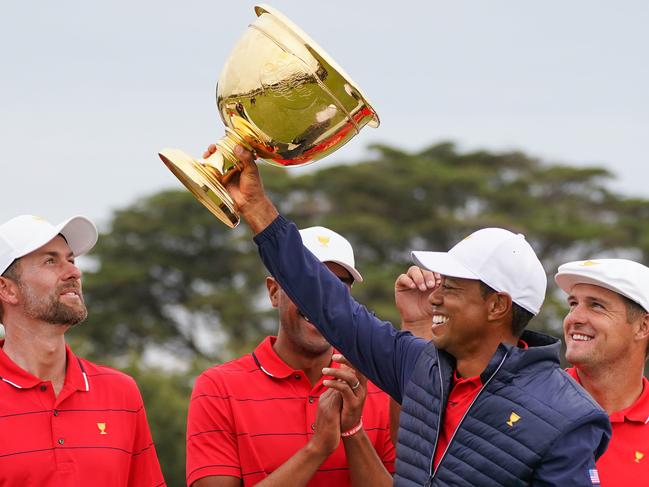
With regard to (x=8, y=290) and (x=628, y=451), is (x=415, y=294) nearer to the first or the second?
(x=628, y=451)

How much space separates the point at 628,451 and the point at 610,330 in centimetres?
49

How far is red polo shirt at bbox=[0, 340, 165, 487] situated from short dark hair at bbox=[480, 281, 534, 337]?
4.57 feet

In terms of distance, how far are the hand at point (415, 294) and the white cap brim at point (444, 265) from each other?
0.62 m

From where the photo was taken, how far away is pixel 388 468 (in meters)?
5.11

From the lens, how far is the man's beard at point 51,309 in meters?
4.95

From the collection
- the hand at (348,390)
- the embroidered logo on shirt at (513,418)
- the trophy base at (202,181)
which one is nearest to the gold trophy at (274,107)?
the trophy base at (202,181)

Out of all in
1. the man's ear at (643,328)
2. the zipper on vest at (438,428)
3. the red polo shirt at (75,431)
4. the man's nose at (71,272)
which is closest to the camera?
the zipper on vest at (438,428)

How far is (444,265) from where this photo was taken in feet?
14.8

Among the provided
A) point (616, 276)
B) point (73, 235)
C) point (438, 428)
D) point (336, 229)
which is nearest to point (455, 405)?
point (438, 428)

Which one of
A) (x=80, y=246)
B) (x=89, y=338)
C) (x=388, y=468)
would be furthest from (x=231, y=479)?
(x=89, y=338)

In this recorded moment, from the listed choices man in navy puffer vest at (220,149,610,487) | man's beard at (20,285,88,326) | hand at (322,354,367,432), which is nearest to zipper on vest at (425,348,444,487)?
man in navy puffer vest at (220,149,610,487)

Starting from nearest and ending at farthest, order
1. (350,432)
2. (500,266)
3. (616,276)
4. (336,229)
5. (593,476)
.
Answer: (593,476) < (500,266) < (350,432) < (616,276) < (336,229)

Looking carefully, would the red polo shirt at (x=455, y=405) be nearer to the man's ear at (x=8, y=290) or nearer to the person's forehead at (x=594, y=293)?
the person's forehead at (x=594, y=293)

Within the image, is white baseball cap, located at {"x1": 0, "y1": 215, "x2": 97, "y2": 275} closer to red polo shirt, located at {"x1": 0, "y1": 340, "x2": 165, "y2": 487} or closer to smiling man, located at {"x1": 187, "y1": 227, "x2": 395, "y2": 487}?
red polo shirt, located at {"x1": 0, "y1": 340, "x2": 165, "y2": 487}
